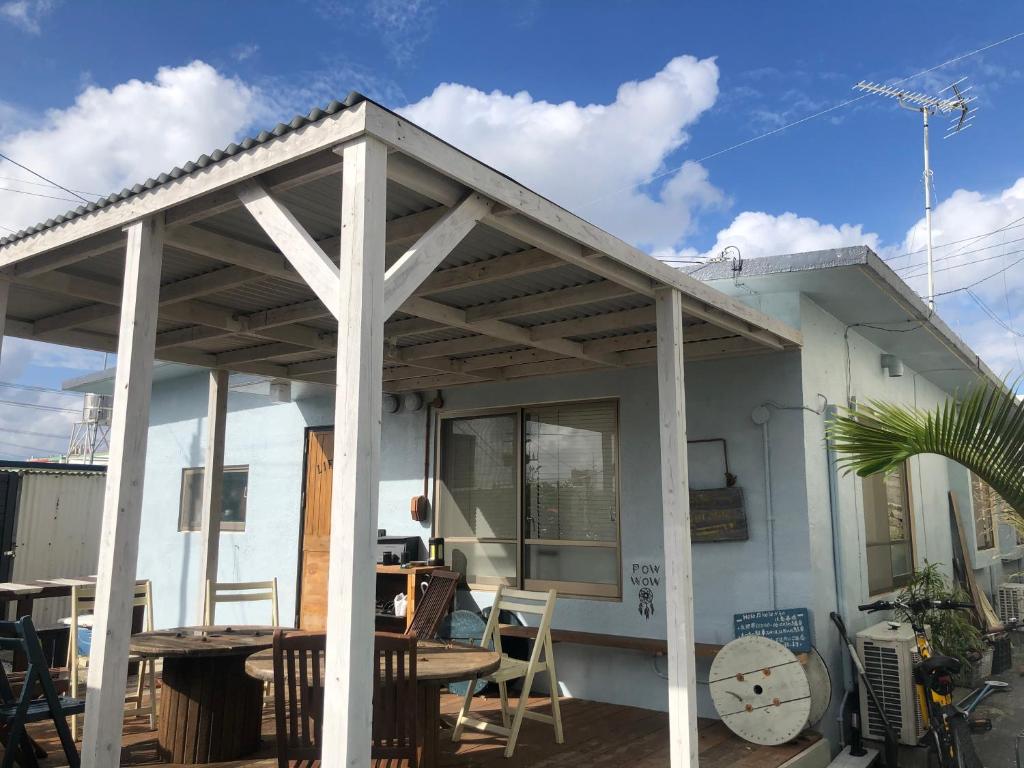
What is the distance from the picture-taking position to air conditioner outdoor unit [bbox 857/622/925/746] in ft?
17.0

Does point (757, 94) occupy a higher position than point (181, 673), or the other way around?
point (757, 94)

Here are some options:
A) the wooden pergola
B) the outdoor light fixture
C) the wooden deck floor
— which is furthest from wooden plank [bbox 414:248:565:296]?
the outdoor light fixture

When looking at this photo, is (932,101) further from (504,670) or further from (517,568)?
(504,670)

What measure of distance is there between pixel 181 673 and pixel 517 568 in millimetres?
2838

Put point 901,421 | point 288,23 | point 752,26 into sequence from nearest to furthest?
1. point 901,421
2. point 288,23
3. point 752,26

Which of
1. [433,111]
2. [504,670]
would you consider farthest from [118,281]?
[433,111]

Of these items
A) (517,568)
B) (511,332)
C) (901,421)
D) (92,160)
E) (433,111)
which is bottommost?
(517,568)

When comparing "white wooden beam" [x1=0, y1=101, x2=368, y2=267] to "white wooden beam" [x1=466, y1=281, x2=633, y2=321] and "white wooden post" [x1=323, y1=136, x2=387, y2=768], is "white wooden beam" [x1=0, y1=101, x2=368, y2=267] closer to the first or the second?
"white wooden post" [x1=323, y1=136, x2=387, y2=768]

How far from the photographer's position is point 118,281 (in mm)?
4352

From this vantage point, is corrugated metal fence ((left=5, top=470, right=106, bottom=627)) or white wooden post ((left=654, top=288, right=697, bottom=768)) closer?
white wooden post ((left=654, top=288, right=697, bottom=768))

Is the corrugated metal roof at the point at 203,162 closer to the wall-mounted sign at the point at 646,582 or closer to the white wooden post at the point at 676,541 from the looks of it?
the white wooden post at the point at 676,541

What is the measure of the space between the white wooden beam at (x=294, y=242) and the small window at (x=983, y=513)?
9.86m

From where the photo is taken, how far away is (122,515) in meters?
3.05

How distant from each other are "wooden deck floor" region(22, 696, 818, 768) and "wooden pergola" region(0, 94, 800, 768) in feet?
3.17
